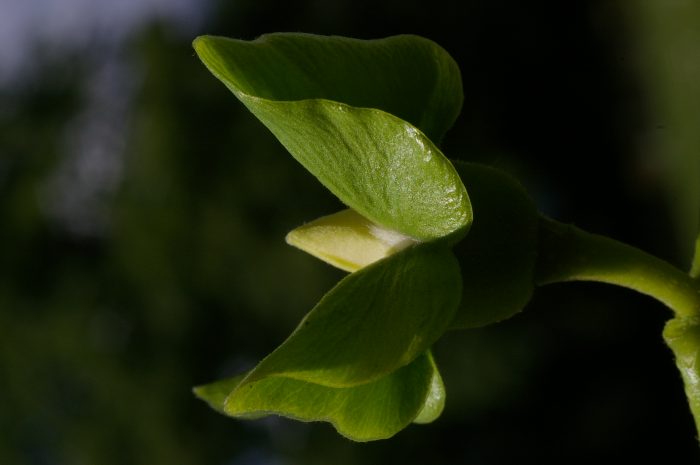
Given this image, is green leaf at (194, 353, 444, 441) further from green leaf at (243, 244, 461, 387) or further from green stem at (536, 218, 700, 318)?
green stem at (536, 218, 700, 318)

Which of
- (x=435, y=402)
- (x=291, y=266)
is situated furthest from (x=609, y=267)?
(x=291, y=266)

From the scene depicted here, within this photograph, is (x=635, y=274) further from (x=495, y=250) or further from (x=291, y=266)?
(x=291, y=266)

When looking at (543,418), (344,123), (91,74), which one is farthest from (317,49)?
(91,74)

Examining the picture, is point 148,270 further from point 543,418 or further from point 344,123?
point 344,123

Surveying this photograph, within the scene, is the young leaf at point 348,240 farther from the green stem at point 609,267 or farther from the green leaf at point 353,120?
the green stem at point 609,267

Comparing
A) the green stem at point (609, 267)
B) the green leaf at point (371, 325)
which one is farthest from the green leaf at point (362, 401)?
the green stem at point (609, 267)

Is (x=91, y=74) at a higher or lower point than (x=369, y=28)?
lower

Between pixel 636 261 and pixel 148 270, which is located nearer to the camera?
pixel 636 261
